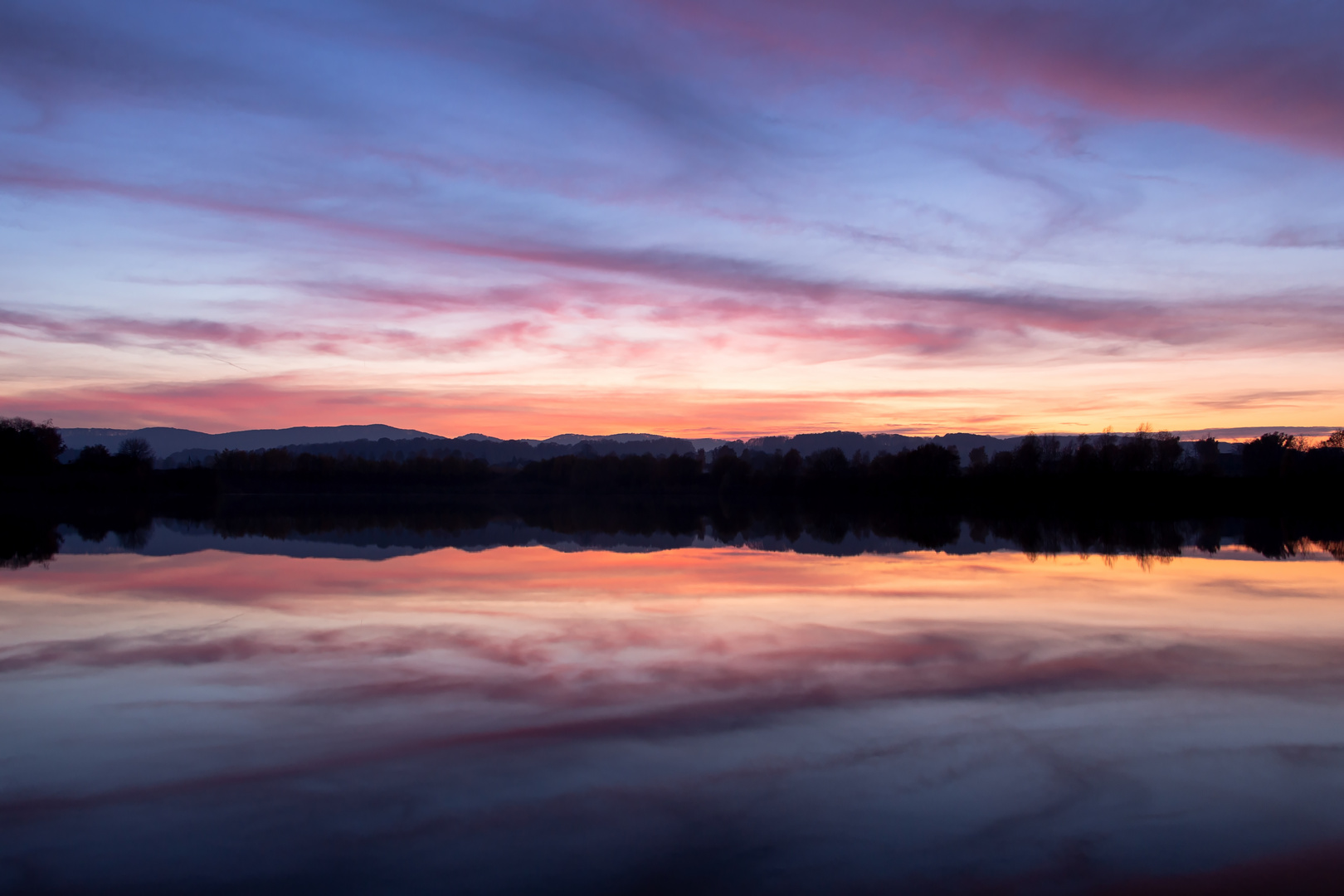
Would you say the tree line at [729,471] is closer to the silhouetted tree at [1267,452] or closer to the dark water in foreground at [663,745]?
the silhouetted tree at [1267,452]

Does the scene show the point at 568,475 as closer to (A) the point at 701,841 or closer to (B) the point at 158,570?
(B) the point at 158,570

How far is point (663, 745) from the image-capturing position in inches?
282

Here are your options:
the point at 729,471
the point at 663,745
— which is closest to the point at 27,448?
the point at 729,471

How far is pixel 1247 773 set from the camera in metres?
6.70

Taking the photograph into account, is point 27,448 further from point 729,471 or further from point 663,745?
point 663,745

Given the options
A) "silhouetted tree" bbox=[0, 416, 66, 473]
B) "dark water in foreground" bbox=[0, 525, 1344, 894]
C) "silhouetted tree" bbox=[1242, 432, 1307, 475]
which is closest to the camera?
"dark water in foreground" bbox=[0, 525, 1344, 894]

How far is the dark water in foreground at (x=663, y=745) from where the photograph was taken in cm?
519

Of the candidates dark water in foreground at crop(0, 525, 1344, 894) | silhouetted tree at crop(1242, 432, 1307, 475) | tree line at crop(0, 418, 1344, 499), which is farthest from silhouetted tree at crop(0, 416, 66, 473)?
silhouetted tree at crop(1242, 432, 1307, 475)

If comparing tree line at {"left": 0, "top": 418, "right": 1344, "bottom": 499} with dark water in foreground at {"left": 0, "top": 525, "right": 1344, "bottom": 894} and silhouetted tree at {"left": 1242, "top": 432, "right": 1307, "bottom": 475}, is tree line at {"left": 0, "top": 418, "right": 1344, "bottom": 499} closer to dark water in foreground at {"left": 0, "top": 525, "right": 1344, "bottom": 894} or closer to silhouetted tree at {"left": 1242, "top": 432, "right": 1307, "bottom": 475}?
silhouetted tree at {"left": 1242, "top": 432, "right": 1307, "bottom": 475}

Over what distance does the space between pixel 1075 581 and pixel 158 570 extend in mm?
19361

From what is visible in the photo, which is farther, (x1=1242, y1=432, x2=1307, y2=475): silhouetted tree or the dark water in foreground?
(x1=1242, y1=432, x2=1307, y2=475): silhouetted tree

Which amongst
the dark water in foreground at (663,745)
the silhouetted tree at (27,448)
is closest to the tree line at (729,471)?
the silhouetted tree at (27,448)

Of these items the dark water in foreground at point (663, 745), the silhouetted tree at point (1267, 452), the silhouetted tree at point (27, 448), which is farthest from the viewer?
the silhouetted tree at point (1267, 452)

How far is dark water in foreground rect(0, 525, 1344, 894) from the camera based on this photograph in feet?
17.0
